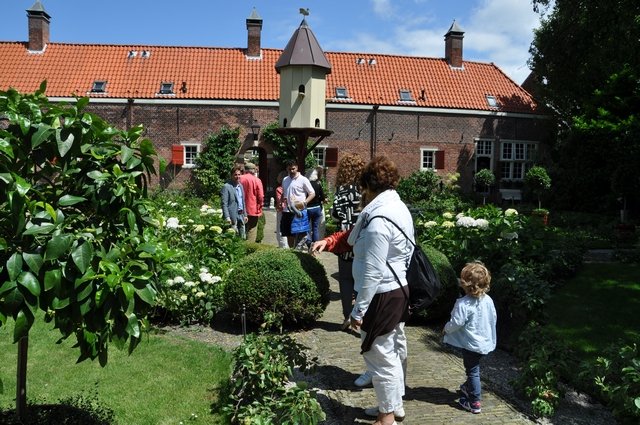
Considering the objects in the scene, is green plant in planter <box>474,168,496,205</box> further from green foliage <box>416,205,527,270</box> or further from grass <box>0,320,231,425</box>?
grass <box>0,320,231,425</box>

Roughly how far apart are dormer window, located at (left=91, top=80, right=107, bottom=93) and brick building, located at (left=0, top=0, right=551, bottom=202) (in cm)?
5

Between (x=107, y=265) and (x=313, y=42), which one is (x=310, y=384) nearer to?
(x=107, y=265)

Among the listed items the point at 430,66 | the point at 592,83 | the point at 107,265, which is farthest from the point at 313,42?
the point at 430,66

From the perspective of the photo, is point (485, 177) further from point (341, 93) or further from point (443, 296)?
point (443, 296)

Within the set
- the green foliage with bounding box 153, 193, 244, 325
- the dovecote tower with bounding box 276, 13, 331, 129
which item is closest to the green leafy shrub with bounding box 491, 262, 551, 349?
the green foliage with bounding box 153, 193, 244, 325

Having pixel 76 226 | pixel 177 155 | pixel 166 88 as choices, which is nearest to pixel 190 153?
pixel 177 155

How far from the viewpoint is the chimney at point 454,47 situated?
27000 mm

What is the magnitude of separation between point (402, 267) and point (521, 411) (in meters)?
1.51

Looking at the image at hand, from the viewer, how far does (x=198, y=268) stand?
6570 mm

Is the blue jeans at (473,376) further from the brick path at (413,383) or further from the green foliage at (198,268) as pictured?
the green foliage at (198,268)

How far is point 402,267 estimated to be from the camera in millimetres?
3508

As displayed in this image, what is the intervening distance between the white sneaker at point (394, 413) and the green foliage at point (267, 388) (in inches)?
18.9

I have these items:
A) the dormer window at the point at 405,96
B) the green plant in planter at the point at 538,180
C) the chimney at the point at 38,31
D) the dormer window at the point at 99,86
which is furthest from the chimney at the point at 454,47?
the chimney at the point at 38,31

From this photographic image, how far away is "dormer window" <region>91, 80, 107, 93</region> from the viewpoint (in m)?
24.0
